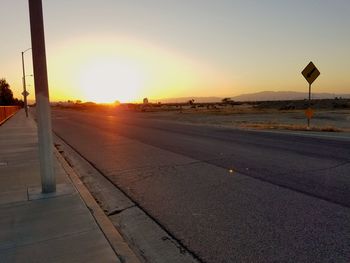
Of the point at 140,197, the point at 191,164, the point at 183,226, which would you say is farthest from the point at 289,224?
the point at 191,164

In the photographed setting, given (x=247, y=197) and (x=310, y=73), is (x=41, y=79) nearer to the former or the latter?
(x=247, y=197)

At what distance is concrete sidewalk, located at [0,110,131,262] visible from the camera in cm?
442

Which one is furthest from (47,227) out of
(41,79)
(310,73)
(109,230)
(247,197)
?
(310,73)

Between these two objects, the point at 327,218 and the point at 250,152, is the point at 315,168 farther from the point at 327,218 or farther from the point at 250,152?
the point at 327,218

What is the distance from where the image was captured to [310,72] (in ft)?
69.8

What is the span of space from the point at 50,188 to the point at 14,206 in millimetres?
882

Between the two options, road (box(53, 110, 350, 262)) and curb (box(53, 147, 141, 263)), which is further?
road (box(53, 110, 350, 262))

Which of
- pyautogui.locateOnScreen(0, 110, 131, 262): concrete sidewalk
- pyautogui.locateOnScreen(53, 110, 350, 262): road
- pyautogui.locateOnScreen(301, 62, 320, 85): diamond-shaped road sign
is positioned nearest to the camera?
pyautogui.locateOnScreen(0, 110, 131, 262): concrete sidewalk

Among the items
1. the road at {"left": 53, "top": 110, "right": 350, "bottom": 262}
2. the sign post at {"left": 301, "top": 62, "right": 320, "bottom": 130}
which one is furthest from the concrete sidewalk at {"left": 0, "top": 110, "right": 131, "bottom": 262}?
the sign post at {"left": 301, "top": 62, "right": 320, "bottom": 130}

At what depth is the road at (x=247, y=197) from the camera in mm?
4641

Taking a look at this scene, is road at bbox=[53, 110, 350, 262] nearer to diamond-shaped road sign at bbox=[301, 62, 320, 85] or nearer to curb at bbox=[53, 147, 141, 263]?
curb at bbox=[53, 147, 141, 263]

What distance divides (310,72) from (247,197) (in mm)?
16260

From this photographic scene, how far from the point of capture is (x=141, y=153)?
13.1 meters

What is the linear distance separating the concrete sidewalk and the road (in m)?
1.08
